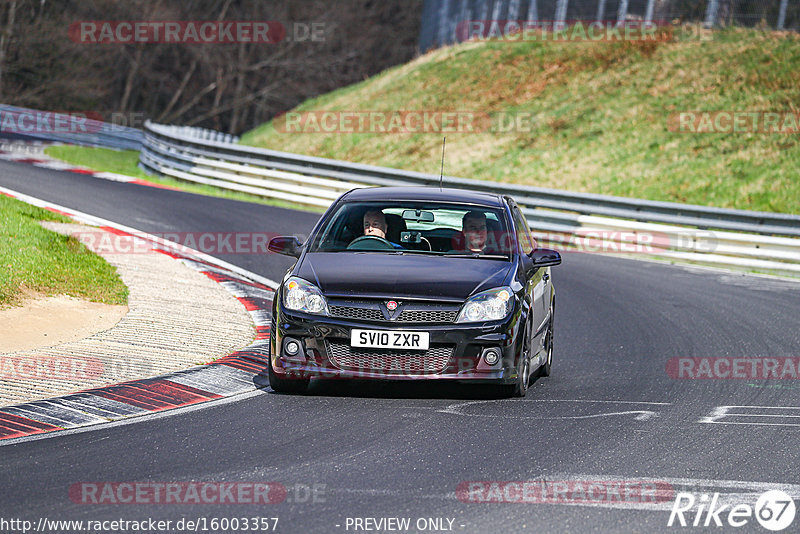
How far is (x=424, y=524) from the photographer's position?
5.36 m

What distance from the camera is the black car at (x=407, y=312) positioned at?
8.05 meters

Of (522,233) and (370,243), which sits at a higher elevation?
(522,233)

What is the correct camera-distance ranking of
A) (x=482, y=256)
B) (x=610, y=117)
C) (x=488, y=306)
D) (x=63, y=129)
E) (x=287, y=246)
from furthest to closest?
(x=63, y=129)
(x=610, y=117)
(x=287, y=246)
(x=482, y=256)
(x=488, y=306)

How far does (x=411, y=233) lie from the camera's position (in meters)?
9.48

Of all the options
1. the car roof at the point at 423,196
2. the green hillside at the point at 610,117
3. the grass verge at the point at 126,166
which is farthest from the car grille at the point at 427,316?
the green hillside at the point at 610,117

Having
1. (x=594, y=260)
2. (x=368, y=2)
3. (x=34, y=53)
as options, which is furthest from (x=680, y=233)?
(x=368, y=2)

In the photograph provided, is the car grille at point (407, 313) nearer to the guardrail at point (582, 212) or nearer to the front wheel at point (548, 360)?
the front wheel at point (548, 360)

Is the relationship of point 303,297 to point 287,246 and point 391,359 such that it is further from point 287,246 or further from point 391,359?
point 287,246

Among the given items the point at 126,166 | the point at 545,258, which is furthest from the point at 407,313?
the point at 126,166

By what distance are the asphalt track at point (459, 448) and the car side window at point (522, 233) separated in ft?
3.61

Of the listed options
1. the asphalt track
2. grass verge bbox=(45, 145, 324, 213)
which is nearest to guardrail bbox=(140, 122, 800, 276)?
grass verge bbox=(45, 145, 324, 213)

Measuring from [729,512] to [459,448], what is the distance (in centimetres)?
175

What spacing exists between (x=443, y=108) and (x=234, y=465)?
108ft

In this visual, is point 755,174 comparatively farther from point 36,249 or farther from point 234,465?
point 234,465
